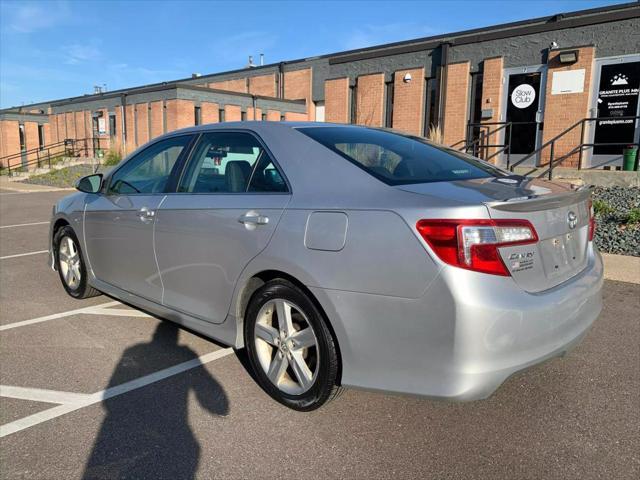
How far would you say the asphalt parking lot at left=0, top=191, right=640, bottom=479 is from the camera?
7.91ft

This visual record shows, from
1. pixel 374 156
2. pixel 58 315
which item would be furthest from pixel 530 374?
pixel 58 315

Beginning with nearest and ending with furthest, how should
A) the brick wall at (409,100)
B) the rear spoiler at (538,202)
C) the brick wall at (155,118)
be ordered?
the rear spoiler at (538,202) → the brick wall at (409,100) → the brick wall at (155,118)

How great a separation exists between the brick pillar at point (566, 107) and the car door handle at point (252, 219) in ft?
47.7

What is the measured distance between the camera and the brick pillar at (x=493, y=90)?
1633 cm

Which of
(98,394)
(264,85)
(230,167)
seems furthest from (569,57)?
(264,85)

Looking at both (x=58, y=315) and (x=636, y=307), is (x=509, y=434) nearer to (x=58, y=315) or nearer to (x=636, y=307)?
(x=636, y=307)

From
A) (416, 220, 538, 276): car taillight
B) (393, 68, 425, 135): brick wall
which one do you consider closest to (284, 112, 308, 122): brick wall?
(393, 68, 425, 135): brick wall

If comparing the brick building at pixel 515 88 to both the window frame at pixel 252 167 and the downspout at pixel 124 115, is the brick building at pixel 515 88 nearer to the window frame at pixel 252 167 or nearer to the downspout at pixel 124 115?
the downspout at pixel 124 115

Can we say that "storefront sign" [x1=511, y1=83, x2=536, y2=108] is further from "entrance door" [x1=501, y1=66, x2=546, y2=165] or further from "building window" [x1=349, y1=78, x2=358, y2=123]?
"building window" [x1=349, y1=78, x2=358, y2=123]

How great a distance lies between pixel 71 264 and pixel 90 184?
0.97 meters

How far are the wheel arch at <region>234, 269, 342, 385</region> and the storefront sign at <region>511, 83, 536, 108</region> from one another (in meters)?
15.4

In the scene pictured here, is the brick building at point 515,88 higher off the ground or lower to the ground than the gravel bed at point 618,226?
higher

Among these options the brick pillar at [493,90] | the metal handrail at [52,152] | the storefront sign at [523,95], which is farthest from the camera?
the metal handrail at [52,152]

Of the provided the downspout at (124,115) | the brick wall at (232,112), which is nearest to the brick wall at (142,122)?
the downspout at (124,115)
